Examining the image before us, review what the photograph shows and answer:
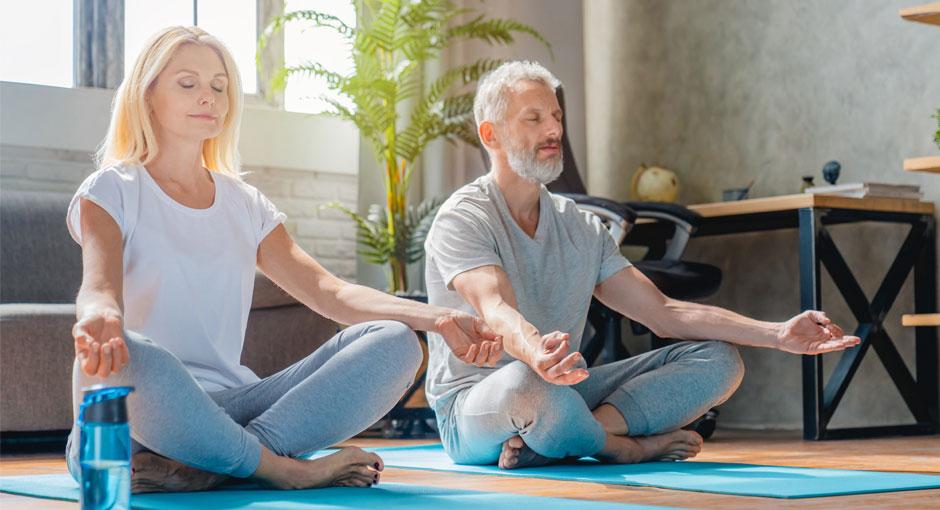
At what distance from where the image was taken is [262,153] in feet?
15.7

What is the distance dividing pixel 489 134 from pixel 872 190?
1.76m

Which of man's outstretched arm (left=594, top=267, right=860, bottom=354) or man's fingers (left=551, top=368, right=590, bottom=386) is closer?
man's fingers (left=551, top=368, right=590, bottom=386)

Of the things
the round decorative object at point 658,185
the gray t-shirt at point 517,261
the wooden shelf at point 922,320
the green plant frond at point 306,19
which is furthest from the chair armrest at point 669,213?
the gray t-shirt at point 517,261

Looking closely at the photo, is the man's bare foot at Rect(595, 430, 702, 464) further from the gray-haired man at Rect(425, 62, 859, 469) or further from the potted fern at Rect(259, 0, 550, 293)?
the potted fern at Rect(259, 0, 550, 293)

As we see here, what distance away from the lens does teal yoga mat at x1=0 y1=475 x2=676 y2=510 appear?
1.82 metres

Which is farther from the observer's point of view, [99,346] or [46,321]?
[46,321]

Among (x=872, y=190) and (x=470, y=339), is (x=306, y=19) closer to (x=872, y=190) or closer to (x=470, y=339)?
(x=872, y=190)

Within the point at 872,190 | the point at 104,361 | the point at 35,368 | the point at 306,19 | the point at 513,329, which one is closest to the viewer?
the point at 104,361

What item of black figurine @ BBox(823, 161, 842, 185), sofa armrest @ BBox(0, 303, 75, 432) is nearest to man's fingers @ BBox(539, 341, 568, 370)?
sofa armrest @ BBox(0, 303, 75, 432)

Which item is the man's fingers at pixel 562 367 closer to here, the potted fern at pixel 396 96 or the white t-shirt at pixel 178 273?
the white t-shirt at pixel 178 273

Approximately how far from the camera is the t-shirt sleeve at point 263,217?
220cm

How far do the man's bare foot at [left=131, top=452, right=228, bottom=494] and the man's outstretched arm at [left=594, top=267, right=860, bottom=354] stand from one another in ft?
3.31

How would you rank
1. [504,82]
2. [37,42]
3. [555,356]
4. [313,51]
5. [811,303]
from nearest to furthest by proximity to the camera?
[555,356]
[504,82]
[811,303]
[37,42]
[313,51]

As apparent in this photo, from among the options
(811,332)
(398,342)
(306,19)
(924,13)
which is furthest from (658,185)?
(398,342)
